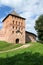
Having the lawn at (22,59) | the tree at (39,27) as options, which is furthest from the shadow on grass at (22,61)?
the tree at (39,27)

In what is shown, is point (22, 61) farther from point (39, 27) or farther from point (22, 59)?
point (39, 27)

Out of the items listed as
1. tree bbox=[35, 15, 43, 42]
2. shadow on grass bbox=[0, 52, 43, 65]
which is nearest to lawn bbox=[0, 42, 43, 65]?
shadow on grass bbox=[0, 52, 43, 65]

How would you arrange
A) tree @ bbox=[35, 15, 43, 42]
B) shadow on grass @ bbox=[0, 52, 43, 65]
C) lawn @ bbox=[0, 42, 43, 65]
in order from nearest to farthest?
shadow on grass @ bbox=[0, 52, 43, 65]
lawn @ bbox=[0, 42, 43, 65]
tree @ bbox=[35, 15, 43, 42]

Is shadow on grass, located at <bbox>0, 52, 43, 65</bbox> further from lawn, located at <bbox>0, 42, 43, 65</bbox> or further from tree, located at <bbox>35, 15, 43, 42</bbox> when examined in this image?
tree, located at <bbox>35, 15, 43, 42</bbox>

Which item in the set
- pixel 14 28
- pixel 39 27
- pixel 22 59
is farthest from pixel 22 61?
pixel 39 27

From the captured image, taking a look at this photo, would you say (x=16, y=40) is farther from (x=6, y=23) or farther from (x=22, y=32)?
(x=6, y=23)

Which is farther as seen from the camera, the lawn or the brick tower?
the brick tower

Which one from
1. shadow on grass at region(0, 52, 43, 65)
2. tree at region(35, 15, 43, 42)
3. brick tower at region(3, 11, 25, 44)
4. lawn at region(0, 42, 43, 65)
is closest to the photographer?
shadow on grass at region(0, 52, 43, 65)

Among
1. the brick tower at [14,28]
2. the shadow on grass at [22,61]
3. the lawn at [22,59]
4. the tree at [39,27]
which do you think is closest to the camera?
the shadow on grass at [22,61]

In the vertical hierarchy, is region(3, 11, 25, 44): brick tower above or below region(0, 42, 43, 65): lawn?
above

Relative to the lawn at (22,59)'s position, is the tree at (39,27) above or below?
above

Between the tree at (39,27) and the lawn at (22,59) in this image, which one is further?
the tree at (39,27)

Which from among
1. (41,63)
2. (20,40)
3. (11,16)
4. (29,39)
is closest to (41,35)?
(29,39)

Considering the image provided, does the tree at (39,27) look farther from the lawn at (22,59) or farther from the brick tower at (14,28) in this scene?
the lawn at (22,59)
